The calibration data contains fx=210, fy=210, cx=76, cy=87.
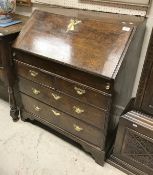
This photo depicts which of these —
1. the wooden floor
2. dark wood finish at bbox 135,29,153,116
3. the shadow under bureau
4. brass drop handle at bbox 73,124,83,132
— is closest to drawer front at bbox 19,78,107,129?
the shadow under bureau

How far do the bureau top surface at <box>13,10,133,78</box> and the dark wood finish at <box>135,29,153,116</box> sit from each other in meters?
0.16

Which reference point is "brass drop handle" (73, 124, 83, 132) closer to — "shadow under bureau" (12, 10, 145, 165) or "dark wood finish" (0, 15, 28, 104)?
"shadow under bureau" (12, 10, 145, 165)

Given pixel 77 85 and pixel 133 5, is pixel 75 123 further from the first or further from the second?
pixel 133 5

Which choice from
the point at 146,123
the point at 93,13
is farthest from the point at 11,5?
the point at 146,123

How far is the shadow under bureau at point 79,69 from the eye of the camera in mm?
1345

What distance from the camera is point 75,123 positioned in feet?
5.40

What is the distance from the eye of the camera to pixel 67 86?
4.92 ft

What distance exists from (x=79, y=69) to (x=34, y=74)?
0.47m

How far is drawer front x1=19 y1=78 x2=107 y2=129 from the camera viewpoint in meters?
1.47

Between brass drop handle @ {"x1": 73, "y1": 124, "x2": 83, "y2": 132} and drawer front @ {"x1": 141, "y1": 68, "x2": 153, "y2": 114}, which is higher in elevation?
drawer front @ {"x1": 141, "y1": 68, "x2": 153, "y2": 114}

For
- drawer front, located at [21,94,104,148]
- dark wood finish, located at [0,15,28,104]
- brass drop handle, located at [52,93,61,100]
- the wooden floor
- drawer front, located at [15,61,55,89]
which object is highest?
dark wood finish, located at [0,15,28,104]

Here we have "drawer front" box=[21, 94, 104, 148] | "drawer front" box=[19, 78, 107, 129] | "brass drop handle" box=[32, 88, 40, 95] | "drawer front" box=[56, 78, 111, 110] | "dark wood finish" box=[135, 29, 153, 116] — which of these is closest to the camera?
"dark wood finish" box=[135, 29, 153, 116]

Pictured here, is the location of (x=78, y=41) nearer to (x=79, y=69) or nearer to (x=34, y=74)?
(x=79, y=69)

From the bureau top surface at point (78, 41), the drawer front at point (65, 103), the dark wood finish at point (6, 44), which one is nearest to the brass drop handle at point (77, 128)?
the drawer front at point (65, 103)
